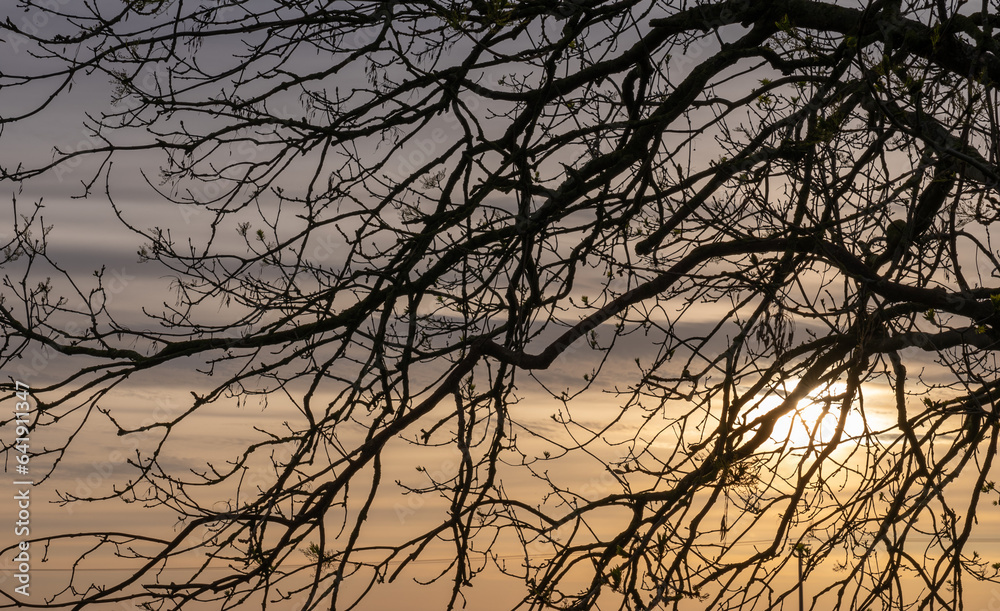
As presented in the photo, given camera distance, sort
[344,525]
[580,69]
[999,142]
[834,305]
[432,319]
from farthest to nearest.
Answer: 1. [580,69]
2. [432,319]
3. [834,305]
4. [344,525]
5. [999,142]

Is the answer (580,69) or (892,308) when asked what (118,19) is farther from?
(892,308)

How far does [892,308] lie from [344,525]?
3.49 meters

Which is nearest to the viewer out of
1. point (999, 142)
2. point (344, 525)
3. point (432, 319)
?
point (999, 142)

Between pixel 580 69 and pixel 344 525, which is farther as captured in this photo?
pixel 580 69

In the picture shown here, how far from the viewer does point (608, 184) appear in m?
5.64

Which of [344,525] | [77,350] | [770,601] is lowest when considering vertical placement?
[770,601]

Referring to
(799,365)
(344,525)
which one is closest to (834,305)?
(799,365)

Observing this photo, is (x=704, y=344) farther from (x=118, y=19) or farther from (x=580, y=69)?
(x=118, y=19)

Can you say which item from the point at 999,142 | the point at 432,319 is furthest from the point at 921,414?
the point at 432,319

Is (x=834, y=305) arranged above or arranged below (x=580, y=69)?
below

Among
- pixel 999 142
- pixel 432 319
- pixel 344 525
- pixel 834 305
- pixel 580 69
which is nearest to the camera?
pixel 999 142

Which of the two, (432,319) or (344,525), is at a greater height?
(432,319)

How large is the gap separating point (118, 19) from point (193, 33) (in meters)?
0.47

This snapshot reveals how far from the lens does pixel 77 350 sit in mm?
5125
